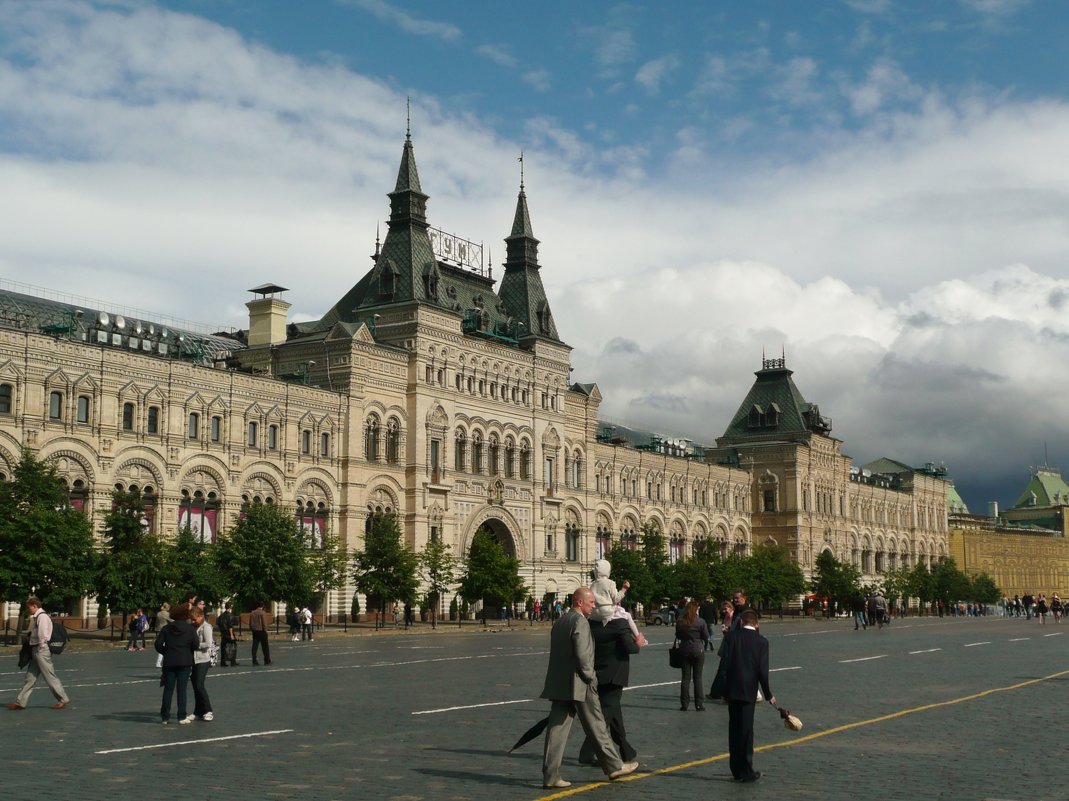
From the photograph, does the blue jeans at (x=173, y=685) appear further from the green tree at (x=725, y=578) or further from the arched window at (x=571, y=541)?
the green tree at (x=725, y=578)

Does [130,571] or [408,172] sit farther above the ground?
[408,172]

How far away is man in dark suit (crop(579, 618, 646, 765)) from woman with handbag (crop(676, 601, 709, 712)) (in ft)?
21.2

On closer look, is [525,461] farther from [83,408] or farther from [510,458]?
[83,408]

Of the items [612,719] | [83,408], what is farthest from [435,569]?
[612,719]

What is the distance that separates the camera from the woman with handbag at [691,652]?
22672mm

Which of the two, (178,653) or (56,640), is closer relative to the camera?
(178,653)

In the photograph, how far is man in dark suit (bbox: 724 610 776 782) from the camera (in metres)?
14.4

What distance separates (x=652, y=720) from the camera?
21.1 m

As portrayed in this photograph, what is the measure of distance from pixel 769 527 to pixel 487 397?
4946 centimetres

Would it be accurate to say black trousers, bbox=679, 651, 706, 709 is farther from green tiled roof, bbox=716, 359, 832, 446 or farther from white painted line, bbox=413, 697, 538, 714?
green tiled roof, bbox=716, 359, 832, 446

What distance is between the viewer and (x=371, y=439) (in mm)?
80062

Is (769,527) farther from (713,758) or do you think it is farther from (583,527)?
(713,758)

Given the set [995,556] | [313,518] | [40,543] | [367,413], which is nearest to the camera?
[40,543]

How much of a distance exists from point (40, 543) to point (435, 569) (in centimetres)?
2899
